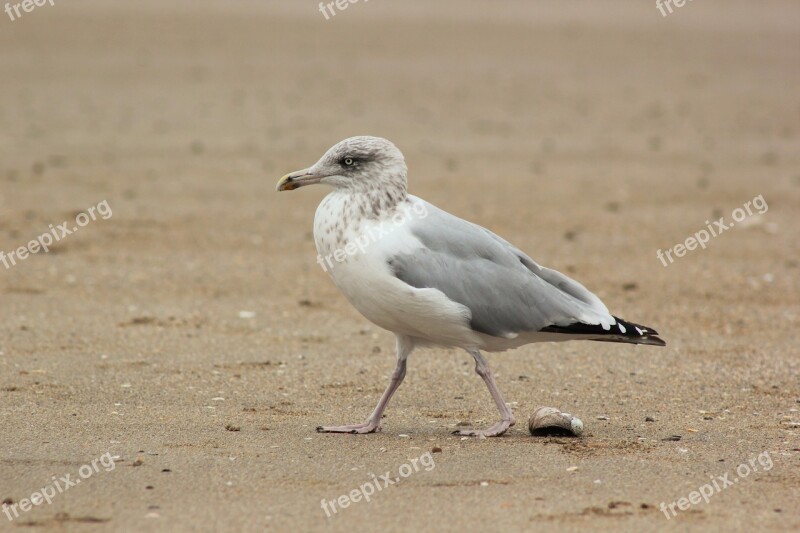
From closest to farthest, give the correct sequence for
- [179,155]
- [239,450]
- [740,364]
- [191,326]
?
[239,450], [740,364], [191,326], [179,155]

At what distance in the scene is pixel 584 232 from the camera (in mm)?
13312

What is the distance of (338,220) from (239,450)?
4.49 feet

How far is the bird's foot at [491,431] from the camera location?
6.66 metres

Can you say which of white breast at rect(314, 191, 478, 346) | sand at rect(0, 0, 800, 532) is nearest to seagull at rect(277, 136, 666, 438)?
white breast at rect(314, 191, 478, 346)

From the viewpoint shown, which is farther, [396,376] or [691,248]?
[691,248]

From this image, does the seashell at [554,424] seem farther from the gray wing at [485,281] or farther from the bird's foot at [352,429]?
the bird's foot at [352,429]

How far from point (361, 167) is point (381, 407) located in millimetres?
1389

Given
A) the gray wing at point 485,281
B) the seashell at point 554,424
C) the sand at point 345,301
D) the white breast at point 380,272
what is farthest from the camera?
the seashell at point 554,424

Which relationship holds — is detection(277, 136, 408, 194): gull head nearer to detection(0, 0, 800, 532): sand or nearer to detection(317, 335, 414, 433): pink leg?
detection(317, 335, 414, 433): pink leg

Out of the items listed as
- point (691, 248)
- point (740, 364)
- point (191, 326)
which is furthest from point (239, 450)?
point (691, 248)

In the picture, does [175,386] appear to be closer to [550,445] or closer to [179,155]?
[550,445]

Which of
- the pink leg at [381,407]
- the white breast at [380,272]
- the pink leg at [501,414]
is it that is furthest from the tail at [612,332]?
the pink leg at [381,407]

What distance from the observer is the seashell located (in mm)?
6602

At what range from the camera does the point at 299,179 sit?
270 inches
